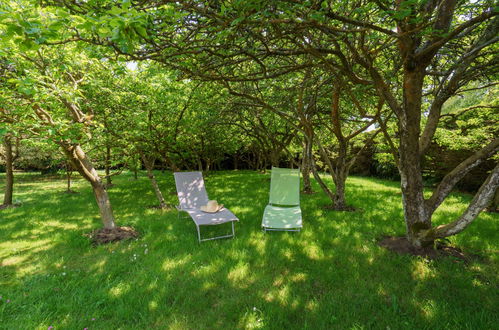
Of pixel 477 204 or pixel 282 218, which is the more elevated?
pixel 477 204

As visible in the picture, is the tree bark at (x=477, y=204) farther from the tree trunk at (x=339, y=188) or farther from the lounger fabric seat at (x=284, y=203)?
the tree trunk at (x=339, y=188)

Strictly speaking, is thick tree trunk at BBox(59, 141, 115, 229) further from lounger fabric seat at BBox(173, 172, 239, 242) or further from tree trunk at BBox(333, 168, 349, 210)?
tree trunk at BBox(333, 168, 349, 210)

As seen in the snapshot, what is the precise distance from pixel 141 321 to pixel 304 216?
15.3 ft

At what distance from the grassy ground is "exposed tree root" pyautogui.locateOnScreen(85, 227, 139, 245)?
22cm

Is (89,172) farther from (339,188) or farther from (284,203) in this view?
(339,188)

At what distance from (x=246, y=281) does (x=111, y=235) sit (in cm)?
340

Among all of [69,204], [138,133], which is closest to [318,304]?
[138,133]

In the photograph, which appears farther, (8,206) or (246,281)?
(8,206)

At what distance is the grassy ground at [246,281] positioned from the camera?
265 centimetres

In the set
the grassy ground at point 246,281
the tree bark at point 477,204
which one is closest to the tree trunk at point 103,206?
the grassy ground at point 246,281

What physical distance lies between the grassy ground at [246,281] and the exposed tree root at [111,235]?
8.6 inches

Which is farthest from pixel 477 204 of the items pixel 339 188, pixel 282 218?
pixel 339 188

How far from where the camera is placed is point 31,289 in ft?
10.7

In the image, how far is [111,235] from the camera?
5.01 meters
